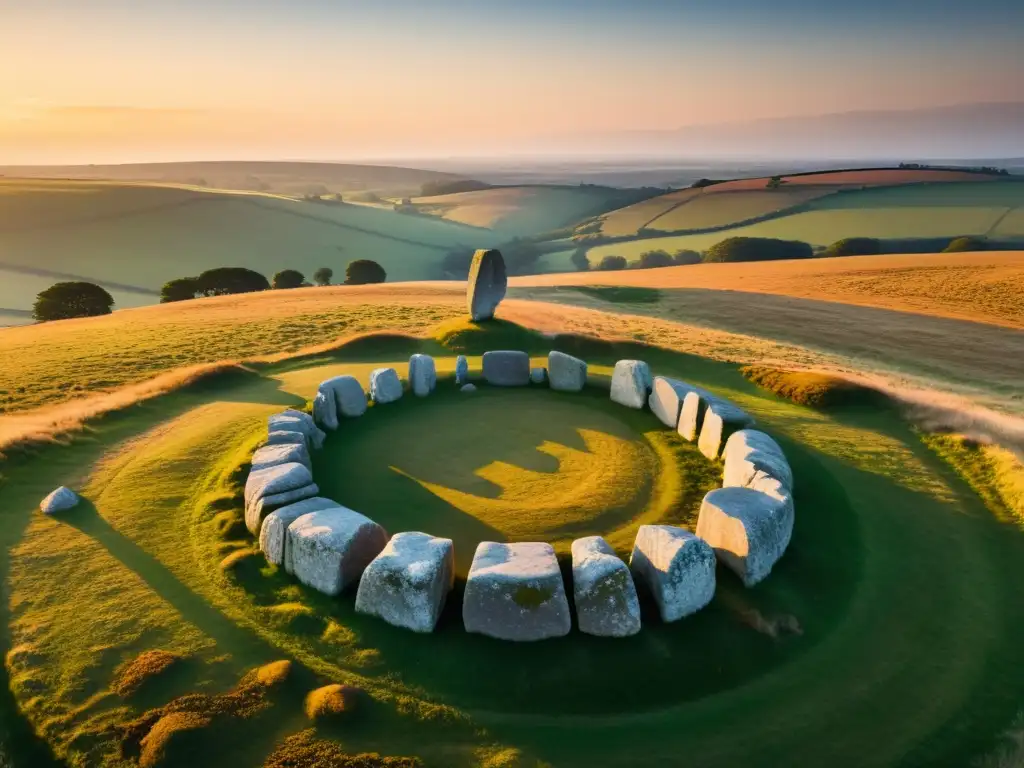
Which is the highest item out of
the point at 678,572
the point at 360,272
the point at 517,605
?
the point at 678,572

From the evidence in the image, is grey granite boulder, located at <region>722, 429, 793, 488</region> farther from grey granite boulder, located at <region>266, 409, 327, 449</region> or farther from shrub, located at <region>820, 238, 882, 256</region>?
shrub, located at <region>820, 238, 882, 256</region>

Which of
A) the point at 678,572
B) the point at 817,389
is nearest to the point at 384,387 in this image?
the point at 678,572

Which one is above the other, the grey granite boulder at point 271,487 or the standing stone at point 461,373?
the grey granite boulder at point 271,487

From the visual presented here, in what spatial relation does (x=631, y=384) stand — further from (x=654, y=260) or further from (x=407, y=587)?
(x=654, y=260)

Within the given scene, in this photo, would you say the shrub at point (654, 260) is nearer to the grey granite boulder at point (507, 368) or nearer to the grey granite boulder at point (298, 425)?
the grey granite boulder at point (507, 368)

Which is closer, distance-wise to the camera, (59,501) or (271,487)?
(271,487)

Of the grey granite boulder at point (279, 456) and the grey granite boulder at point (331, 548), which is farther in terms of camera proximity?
the grey granite boulder at point (279, 456)

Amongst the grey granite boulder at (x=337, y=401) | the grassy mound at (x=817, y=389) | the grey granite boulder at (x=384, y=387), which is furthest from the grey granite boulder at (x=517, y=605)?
the grassy mound at (x=817, y=389)
